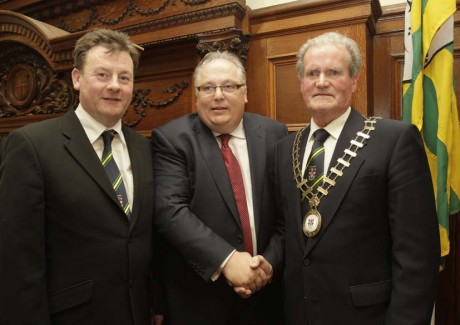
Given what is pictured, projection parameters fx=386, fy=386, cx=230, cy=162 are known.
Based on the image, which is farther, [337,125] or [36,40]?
[36,40]

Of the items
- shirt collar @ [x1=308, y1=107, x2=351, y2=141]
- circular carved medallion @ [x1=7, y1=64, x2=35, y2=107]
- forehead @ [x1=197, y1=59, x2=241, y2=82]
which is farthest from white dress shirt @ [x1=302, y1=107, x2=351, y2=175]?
circular carved medallion @ [x1=7, y1=64, x2=35, y2=107]

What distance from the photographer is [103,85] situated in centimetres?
174

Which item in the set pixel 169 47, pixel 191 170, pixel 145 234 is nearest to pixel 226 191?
pixel 191 170

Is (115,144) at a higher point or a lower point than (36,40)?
lower

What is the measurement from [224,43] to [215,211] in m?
1.35

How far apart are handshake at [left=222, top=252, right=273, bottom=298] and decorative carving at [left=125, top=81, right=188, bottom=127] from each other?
1.68 meters

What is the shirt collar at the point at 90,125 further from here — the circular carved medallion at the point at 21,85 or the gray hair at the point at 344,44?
the circular carved medallion at the point at 21,85

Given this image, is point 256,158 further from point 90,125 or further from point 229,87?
point 90,125

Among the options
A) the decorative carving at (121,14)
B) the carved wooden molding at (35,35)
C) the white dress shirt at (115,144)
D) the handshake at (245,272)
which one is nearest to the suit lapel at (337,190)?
the handshake at (245,272)

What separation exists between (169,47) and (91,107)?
1398 mm

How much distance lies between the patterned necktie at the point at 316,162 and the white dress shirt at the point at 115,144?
789mm

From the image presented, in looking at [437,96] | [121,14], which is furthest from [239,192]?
[121,14]

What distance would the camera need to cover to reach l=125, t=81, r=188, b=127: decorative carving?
303 cm

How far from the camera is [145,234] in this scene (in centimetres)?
173
